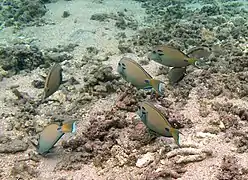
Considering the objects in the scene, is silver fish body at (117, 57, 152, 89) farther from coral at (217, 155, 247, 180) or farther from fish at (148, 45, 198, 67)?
coral at (217, 155, 247, 180)

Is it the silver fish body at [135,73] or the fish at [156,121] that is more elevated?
the silver fish body at [135,73]

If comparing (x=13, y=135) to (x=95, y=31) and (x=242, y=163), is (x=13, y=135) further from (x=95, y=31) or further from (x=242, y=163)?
(x=95, y=31)

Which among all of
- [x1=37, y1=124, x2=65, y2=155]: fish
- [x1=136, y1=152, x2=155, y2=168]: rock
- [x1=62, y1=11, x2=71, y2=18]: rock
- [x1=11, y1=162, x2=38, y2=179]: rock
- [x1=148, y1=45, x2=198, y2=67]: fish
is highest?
[x1=148, y1=45, x2=198, y2=67]: fish

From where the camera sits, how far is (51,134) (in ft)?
13.9

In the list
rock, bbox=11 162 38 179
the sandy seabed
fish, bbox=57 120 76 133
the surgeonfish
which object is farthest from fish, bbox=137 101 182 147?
rock, bbox=11 162 38 179

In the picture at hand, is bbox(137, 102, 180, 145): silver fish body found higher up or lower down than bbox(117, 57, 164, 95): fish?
lower down

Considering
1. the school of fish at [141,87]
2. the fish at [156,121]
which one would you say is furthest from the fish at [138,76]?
the fish at [156,121]

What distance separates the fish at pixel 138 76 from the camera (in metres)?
4.12

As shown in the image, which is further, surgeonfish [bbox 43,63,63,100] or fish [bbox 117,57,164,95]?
surgeonfish [bbox 43,63,63,100]

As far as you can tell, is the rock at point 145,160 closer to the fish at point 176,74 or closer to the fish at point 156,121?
the fish at point 156,121

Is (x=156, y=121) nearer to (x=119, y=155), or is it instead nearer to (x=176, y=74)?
(x=119, y=155)

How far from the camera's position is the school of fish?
11.9ft

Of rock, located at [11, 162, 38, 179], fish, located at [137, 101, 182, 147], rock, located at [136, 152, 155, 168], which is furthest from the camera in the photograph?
rock, located at [11, 162, 38, 179]

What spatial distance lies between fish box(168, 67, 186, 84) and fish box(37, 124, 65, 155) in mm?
2433
